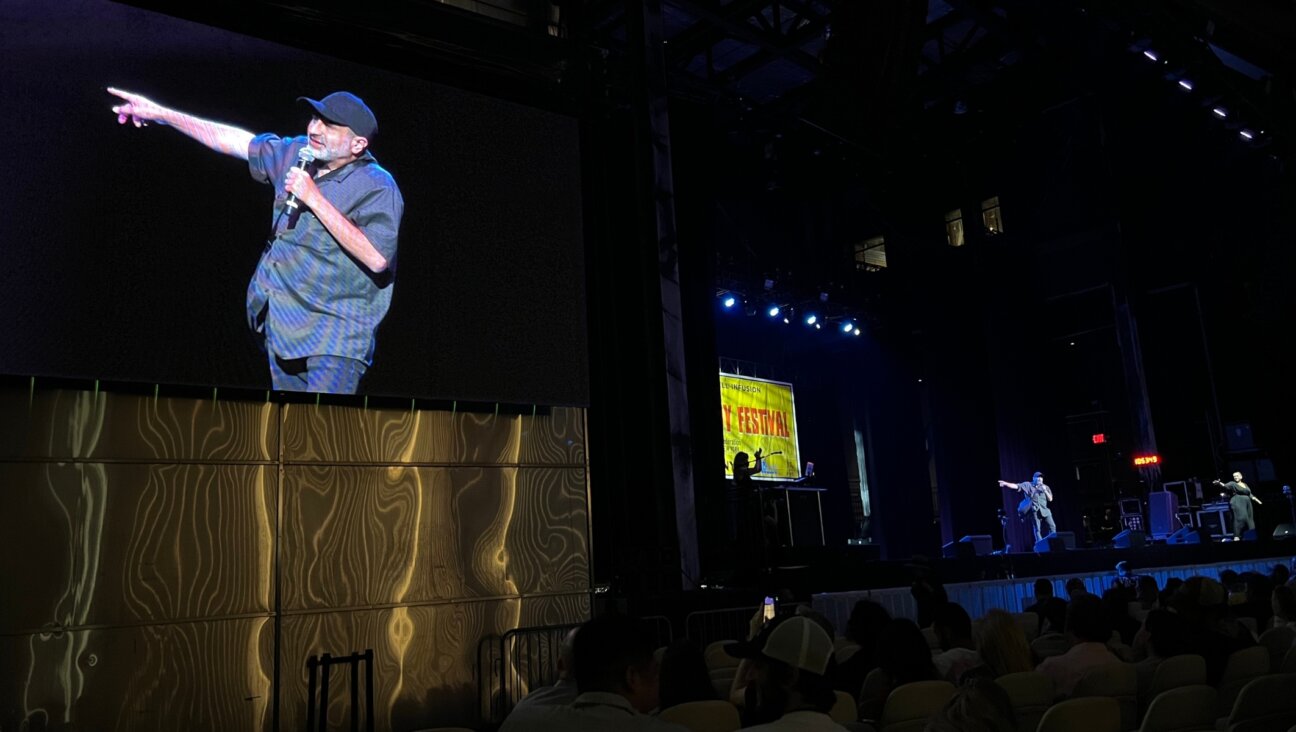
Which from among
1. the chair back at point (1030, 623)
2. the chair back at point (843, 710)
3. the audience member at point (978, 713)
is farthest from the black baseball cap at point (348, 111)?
the audience member at point (978, 713)

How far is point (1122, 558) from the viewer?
13.7 metres

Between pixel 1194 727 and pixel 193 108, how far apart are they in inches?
290

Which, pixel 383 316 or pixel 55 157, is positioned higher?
pixel 55 157

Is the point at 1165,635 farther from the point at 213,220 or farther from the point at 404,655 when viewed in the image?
the point at 213,220

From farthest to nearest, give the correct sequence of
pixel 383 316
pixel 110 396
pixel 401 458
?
pixel 401 458
pixel 383 316
pixel 110 396

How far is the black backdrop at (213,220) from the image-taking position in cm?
646

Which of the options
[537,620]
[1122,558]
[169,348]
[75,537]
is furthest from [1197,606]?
[1122,558]

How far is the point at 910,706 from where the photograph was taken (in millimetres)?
3535

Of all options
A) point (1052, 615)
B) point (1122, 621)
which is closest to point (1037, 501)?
point (1052, 615)

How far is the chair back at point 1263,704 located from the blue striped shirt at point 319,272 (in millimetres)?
6278

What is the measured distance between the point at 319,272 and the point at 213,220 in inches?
33.8

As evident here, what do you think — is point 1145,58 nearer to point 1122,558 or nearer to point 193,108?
point 1122,558

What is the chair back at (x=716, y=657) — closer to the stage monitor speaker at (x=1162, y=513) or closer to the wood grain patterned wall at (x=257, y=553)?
the wood grain patterned wall at (x=257, y=553)

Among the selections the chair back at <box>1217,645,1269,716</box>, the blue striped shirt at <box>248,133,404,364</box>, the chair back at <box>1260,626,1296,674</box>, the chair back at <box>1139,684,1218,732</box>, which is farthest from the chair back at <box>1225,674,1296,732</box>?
the blue striped shirt at <box>248,133,404,364</box>
